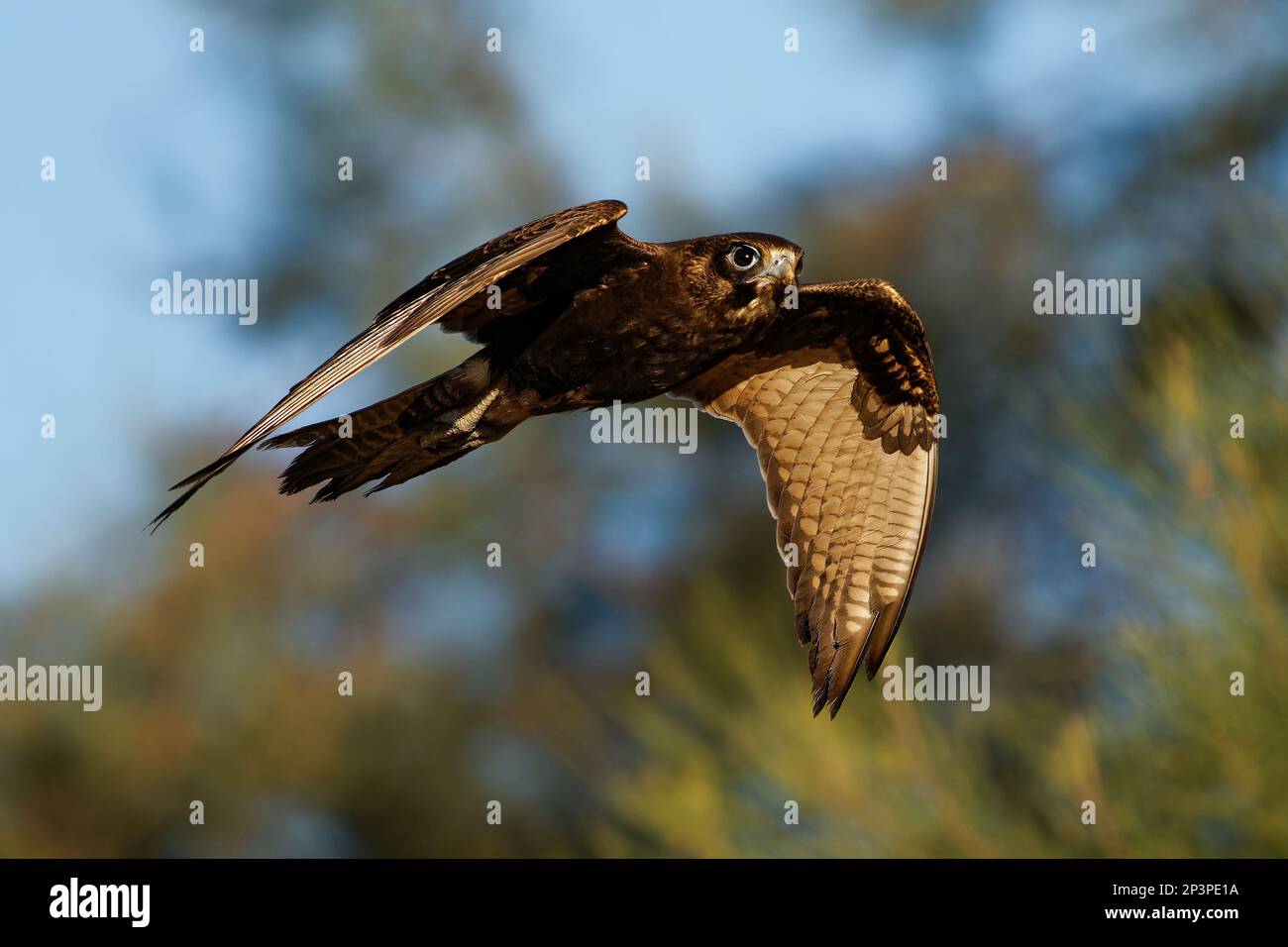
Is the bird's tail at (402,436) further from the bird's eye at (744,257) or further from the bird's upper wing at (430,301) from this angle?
the bird's eye at (744,257)

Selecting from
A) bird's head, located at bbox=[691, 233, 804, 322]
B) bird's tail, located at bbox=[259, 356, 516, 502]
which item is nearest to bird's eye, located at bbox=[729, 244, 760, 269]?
bird's head, located at bbox=[691, 233, 804, 322]

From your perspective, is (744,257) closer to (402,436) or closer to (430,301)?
(430,301)

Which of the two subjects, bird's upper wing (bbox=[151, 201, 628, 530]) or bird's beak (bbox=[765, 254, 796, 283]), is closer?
bird's upper wing (bbox=[151, 201, 628, 530])

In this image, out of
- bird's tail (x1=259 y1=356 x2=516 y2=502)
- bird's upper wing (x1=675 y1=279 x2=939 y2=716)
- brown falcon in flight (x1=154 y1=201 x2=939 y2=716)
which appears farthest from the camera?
bird's upper wing (x1=675 y1=279 x2=939 y2=716)

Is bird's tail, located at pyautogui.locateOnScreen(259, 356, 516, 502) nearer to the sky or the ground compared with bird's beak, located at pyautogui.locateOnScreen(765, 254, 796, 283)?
nearer to the ground

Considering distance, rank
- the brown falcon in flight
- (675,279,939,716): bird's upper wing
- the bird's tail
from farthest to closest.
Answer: (675,279,939,716): bird's upper wing
the bird's tail
the brown falcon in flight

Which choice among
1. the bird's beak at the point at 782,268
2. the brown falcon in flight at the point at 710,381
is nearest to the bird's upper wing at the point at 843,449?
the brown falcon in flight at the point at 710,381

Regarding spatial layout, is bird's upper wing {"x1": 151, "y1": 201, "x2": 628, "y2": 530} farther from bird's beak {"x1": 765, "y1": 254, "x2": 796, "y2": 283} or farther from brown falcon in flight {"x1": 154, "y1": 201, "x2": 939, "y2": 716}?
bird's beak {"x1": 765, "y1": 254, "x2": 796, "y2": 283}
